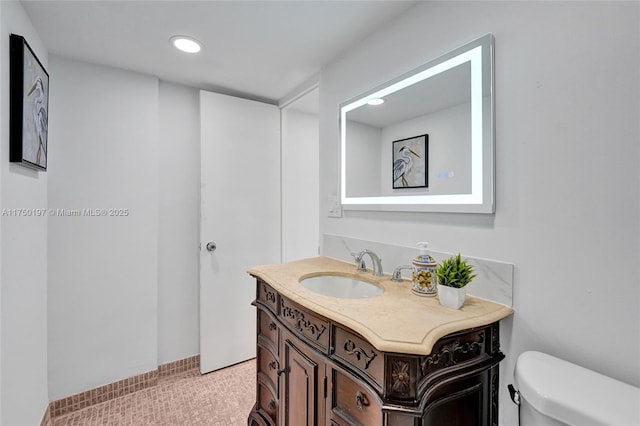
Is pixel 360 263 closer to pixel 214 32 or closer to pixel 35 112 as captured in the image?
pixel 214 32

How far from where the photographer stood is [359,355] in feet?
2.69

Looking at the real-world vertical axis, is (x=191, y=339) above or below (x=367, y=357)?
below

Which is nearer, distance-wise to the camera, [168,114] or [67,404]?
[67,404]

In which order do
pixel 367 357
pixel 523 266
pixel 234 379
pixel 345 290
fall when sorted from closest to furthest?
pixel 367 357 < pixel 523 266 < pixel 345 290 < pixel 234 379

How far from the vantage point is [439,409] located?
2.71 ft

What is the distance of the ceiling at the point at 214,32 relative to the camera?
1290 mm

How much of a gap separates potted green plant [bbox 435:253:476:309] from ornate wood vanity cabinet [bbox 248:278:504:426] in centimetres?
11

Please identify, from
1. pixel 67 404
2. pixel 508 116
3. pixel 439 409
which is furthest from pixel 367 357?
pixel 67 404

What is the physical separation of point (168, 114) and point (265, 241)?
48.6 inches

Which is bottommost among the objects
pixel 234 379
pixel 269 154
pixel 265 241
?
pixel 234 379

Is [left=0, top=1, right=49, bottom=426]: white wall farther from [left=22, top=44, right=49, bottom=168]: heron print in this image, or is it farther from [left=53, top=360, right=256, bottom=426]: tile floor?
[left=53, top=360, right=256, bottom=426]: tile floor

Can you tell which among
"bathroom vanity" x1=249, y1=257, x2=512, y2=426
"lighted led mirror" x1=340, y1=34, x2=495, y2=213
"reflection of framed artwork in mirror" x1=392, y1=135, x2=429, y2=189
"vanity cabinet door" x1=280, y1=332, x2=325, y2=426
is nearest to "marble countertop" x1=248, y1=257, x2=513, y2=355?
"bathroom vanity" x1=249, y1=257, x2=512, y2=426

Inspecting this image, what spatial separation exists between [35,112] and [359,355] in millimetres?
1884

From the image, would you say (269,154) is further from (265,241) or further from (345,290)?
(345,290)
